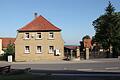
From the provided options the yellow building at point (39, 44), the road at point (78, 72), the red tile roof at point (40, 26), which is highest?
the red tile roof at point (40, 26)

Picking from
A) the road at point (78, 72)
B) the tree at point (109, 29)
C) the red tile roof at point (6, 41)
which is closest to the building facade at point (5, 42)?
the red tile roof at point (6, 41)

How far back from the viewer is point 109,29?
75875 mm

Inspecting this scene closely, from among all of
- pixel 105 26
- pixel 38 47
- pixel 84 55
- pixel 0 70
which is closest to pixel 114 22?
pixel 105 26

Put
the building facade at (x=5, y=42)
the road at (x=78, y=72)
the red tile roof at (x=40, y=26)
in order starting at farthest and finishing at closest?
1. the building facade at (x=5, y=42)
2. the red tile roof at (x=40, y=26)
3. the road at (x=78, y=72)

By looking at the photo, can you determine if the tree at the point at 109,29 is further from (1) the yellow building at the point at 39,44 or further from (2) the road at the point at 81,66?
(2) the road at the point at 81,66

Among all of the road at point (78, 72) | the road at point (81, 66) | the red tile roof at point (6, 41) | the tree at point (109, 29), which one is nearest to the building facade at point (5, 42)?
the red tile roof at point (6, 41)

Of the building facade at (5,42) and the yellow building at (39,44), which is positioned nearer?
the yellow building at (39,44)

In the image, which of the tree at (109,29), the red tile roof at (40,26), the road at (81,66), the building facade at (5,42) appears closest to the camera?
the road at (81,66)

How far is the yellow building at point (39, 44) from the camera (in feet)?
205

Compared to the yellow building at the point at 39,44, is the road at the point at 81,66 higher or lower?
lower

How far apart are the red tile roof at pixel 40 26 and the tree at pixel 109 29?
641 inches

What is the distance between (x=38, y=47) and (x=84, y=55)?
862 cm

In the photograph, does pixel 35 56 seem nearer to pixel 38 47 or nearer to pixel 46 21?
pixel 38 47

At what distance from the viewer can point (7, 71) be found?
95.1 ft
